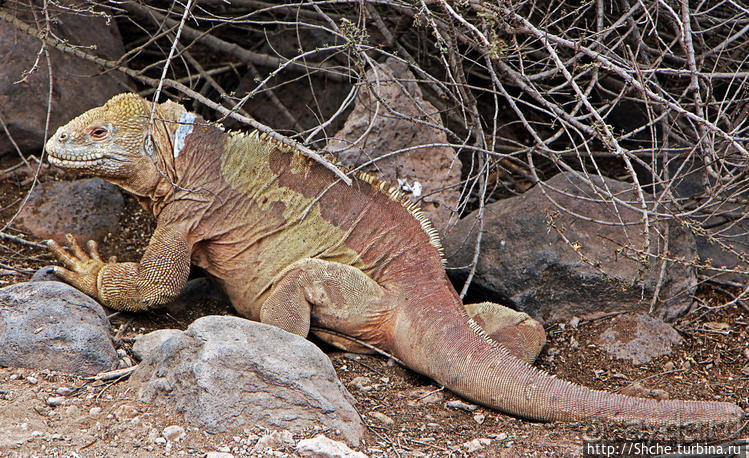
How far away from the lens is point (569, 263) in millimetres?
4980

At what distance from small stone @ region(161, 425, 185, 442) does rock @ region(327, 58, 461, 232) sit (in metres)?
2.64

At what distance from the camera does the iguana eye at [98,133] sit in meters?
4.84

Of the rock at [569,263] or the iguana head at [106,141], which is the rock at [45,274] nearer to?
the iguana head at [106,141]

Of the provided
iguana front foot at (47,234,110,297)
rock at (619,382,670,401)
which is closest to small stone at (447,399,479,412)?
rock at (619,382,670,401)

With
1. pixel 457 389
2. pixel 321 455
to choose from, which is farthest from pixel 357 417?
pixel 457 389

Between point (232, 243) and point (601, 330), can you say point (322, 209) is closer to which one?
point (232, 243)

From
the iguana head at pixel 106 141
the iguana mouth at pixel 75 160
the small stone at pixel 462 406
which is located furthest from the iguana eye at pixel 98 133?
the small stone at pixel 462 406

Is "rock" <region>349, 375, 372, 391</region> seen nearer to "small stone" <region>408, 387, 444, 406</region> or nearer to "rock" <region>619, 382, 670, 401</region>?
"small stone" <region>408, 387, 444, 406</region>

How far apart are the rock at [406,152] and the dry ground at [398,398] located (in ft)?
4.38

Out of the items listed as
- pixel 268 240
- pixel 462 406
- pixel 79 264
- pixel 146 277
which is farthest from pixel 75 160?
pixel 462 406

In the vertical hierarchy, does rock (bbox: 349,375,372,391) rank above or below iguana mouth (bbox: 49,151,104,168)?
below

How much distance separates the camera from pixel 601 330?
496cm

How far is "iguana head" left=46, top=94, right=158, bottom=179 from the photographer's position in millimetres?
4797

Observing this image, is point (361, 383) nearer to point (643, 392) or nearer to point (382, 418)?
point (382, 418)
